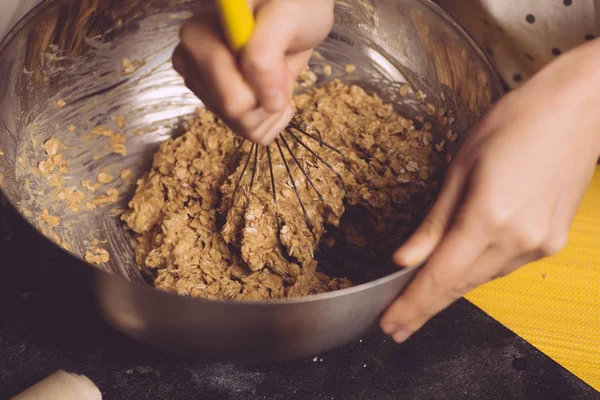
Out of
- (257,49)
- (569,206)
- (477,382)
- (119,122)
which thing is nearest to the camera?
(257,49)

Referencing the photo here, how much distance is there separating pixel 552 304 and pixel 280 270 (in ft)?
1.64

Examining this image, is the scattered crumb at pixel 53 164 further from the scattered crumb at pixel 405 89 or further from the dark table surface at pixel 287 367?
the scattered crumb at pixel 405 89

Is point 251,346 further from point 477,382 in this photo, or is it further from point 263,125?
point 477,382

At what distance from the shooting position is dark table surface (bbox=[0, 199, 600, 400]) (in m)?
0.89

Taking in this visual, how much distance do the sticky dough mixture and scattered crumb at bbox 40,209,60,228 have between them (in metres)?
0.12

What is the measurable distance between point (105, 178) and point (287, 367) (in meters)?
0.51

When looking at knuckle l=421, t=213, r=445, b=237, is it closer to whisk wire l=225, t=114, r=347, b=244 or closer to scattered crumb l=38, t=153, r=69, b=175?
whisk wire l=225, t=114, r=347, b=244

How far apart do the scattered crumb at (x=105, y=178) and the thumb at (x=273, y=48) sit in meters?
0.51

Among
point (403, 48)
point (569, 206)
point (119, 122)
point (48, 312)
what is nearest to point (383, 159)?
point (403, 48)

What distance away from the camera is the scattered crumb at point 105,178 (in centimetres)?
110

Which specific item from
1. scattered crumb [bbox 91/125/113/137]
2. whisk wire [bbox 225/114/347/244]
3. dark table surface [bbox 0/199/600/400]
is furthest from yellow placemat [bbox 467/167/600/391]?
scattered crumb [bbox 91/125/113/137]

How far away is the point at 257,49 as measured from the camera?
2.16 ft

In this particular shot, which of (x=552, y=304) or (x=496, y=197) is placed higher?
(x=496, y=197)

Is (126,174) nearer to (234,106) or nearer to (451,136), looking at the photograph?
(234,106)
